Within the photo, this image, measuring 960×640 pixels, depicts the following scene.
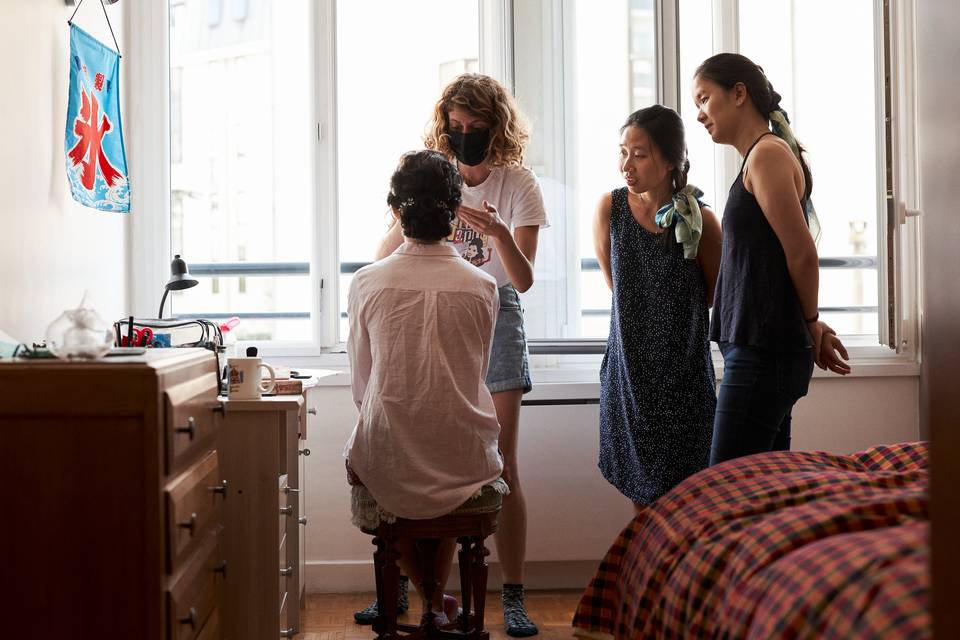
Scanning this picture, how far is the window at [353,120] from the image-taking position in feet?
10.8

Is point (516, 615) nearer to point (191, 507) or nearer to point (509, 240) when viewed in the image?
point (509, 240)

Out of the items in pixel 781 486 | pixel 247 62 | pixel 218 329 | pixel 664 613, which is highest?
pixel 247 62

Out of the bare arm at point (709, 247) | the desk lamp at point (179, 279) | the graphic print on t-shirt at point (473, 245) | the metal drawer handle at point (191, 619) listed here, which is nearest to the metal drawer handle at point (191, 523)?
the metal drawer handle at point (191, 619)

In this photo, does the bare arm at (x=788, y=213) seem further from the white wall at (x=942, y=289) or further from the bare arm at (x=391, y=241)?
the white wall at (x=942, y=289)

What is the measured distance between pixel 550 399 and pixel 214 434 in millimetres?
1492

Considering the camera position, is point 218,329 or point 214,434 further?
point 218,329

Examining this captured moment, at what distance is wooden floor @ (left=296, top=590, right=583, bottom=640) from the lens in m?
2.75

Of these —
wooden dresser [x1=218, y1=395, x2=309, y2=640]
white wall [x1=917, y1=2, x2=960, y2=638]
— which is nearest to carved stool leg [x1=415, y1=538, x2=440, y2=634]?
wooden dresser [x1=218, y1=395, x2=309, y2=640]

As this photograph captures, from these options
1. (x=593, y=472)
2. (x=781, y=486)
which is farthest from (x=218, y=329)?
(x=781, y=486)

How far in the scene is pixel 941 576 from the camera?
0.74 m

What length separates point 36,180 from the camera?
7.42 feet

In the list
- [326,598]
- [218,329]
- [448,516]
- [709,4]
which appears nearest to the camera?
[448,516]

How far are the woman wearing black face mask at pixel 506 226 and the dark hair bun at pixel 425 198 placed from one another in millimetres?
457

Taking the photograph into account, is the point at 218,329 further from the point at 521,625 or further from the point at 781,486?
the point at 781,486
